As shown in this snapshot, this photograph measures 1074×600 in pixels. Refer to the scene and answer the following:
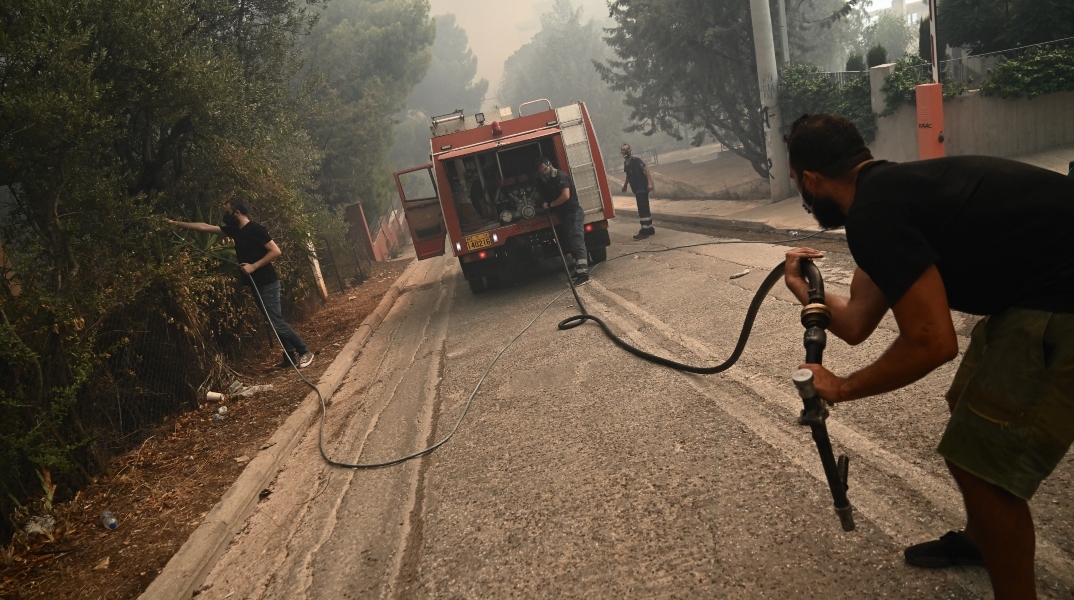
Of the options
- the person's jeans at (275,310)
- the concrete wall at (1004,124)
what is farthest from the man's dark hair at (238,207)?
the concrete wall at (1004,124)

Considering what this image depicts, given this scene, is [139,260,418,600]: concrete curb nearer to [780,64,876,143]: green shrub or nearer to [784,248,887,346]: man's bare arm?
[784,248,887,346]: man's bare arm

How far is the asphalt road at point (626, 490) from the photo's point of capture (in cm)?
283

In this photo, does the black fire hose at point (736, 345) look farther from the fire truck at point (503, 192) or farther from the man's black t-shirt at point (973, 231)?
the fire truck at point (503, 192)

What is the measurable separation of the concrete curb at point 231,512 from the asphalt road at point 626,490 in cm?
10

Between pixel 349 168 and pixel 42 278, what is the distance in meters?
20.3

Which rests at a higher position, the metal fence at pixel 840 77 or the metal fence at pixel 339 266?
the metal fence at pixel 840 77

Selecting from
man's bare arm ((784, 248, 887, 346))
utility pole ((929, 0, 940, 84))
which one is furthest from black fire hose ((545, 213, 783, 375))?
utility pole ((929, 0, 940, 84))

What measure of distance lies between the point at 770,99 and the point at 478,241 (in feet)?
28.5

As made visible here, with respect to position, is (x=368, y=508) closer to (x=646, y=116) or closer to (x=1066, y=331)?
(x=1066, y=331)

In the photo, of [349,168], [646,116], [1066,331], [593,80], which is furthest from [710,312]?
[593,80]

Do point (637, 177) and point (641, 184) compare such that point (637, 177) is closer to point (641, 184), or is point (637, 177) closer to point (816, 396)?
point (641, 184)

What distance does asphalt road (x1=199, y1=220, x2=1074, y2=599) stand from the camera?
9.28 feet

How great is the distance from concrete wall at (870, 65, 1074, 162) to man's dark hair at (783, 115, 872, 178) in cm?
1307

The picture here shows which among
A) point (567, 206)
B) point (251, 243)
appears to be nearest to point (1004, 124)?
point (567, 206)
